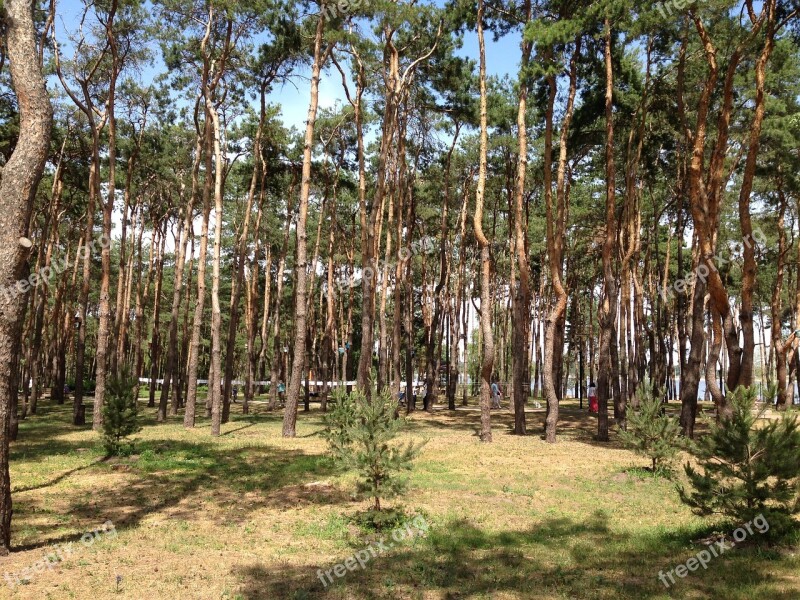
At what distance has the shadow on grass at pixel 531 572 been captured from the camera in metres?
6.18

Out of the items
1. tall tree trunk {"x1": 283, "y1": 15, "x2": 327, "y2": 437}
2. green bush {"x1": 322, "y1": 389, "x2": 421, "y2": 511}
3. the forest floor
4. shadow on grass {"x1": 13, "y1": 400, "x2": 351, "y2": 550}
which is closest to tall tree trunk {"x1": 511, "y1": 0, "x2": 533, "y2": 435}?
the forest floor

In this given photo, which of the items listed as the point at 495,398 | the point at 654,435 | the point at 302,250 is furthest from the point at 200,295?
the point at 495,398

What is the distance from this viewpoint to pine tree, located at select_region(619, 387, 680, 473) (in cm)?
1218

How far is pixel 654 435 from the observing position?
40.2 feet

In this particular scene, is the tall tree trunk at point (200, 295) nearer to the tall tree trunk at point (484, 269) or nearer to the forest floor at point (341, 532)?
the forest floor at point (341, 532)

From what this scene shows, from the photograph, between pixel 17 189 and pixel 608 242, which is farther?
pixel 608 242

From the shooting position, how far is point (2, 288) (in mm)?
6723

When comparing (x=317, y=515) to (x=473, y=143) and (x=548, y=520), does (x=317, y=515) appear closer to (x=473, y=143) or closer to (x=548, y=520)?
(x=548, y=520)

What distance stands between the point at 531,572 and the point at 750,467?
309 centimetres

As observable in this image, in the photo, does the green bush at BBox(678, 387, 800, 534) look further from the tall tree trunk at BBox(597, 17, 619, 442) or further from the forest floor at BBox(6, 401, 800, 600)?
the tall tree trunk at BBox(597, 17, 619, 442)

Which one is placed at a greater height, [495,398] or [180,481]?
[495,398]

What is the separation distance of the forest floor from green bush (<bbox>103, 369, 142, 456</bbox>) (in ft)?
1.57

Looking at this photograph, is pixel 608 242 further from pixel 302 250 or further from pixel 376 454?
pixel 376 454

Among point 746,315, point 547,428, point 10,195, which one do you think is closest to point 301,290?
point 547,428
